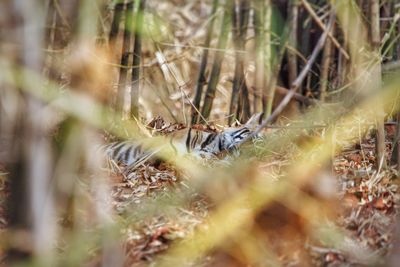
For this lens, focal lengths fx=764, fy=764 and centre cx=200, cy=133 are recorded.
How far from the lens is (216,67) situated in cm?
546

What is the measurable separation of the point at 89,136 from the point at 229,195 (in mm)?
1205

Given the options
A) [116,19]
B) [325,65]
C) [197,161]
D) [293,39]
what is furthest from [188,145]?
[293,39]

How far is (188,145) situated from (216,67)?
5.30 ft

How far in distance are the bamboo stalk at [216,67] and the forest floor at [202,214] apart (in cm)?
193

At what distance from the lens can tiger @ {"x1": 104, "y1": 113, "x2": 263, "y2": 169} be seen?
3787 millimetres

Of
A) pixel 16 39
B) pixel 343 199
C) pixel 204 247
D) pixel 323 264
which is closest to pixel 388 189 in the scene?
pixel 343 199

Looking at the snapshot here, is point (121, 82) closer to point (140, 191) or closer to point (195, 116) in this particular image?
point (195, 116)

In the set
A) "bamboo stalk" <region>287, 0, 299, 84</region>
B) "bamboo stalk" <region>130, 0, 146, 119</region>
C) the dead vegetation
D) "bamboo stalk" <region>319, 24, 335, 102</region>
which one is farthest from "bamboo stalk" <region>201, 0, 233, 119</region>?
"bamboo stalk" <region>319, 24, 335, 102</region>

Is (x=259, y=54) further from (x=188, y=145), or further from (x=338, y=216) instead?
(x=338, y=216)

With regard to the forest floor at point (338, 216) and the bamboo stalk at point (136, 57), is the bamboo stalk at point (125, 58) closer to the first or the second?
the bamboo stalk at point (136, 57)

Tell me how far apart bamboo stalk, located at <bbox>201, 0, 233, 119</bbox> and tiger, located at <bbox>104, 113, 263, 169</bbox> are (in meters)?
1.05

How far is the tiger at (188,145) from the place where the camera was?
379cm

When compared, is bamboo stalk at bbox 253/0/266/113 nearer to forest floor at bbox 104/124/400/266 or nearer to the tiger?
the tiger

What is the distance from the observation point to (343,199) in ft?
9.06
